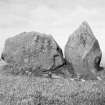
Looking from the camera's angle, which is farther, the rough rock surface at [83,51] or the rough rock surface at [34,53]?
the rough rock surface at [34,53]

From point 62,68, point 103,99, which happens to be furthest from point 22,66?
point 103,99

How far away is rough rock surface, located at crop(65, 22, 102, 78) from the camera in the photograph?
63.4 ft

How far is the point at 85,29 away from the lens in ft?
67.9

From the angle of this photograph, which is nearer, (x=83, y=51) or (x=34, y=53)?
(x=83, y=51)

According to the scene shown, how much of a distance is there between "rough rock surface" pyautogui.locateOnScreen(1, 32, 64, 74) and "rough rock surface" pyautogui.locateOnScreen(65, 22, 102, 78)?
4.23 ft

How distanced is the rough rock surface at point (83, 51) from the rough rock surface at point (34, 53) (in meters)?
1.29

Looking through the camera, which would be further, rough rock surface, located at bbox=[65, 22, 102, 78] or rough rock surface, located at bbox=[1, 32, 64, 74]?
rough rock surface, located at bbox=[1, 32, 64, 74]

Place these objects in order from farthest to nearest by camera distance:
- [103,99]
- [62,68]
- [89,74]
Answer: [62,68], [89,74], [103,99]

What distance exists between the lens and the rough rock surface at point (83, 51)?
19312 millimetres

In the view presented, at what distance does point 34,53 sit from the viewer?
20562 millimetres

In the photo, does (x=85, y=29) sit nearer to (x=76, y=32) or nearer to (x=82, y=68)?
(x=76, y=32)

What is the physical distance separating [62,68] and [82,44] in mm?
2732

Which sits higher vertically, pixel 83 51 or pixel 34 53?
pixel 83 51

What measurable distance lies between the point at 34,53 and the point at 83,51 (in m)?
4.30
